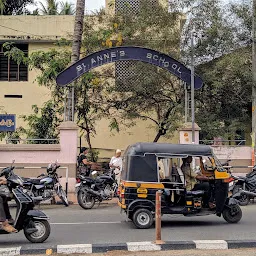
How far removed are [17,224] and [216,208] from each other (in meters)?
4.46

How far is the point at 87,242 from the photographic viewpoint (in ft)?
28.7

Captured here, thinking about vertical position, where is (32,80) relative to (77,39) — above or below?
below

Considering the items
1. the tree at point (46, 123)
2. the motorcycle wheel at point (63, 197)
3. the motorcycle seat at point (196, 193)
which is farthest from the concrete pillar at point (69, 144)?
the motorcycle seat at point (196, 193)

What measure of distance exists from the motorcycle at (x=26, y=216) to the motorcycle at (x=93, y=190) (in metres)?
4.78

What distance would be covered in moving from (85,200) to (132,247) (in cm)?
543

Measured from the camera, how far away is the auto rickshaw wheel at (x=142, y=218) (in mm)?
10234

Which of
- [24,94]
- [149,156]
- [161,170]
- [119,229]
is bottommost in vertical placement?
[119,229]

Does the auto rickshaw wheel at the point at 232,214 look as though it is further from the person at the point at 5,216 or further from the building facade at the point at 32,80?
the building facade at the point at 32,80

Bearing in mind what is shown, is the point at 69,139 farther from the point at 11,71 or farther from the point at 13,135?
the point at 11,71

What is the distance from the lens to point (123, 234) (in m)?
9.62

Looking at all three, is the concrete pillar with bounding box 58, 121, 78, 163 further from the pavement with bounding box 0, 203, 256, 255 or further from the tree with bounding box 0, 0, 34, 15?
the tree with bounding box 0, 0, 34, 15

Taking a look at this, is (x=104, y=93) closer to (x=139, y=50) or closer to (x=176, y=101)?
(x=176, y=101)

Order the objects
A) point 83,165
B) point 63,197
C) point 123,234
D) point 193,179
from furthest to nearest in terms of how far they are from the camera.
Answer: point 83,165 → point 63,197 → point 193,179 → point 123,234

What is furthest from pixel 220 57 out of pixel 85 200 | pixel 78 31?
pixel 85 200
